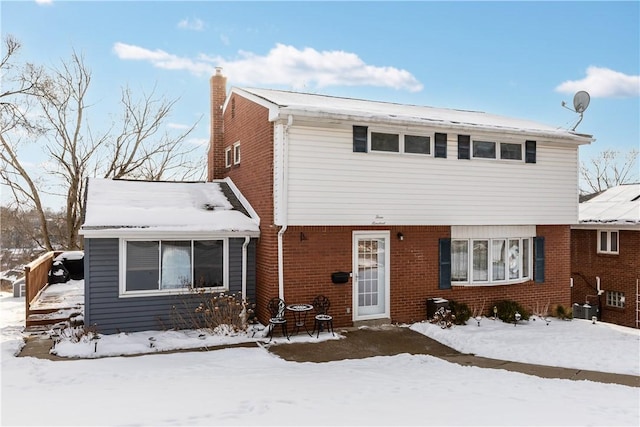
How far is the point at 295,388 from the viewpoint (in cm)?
651

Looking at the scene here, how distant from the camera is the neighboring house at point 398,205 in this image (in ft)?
33.2

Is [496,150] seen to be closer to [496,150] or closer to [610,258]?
[496,150]

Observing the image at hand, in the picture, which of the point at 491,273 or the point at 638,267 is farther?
the point at 638,267

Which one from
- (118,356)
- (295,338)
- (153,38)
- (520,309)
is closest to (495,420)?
(295,338)

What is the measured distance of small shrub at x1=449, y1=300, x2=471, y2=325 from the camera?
11.3 metres

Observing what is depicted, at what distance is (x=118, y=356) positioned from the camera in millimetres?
8297

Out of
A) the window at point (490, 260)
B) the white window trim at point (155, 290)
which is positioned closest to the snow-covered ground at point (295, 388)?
the white window trim at point (155, 290)

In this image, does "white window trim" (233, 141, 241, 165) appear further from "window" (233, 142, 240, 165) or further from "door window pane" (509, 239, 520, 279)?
"door window pane" (509, 239, 520, 279)

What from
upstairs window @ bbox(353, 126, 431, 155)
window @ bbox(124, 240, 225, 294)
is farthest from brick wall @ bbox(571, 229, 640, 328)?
window @ bbox(124, 240, 225, 294)

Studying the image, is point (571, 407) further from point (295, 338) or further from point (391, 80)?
point (391, 80)

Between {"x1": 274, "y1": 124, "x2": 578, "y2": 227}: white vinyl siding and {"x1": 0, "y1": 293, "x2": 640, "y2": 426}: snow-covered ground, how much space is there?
317 centimetres

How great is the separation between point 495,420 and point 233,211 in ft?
26.5

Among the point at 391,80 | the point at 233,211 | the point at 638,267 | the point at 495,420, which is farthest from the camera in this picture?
the point at 391,80

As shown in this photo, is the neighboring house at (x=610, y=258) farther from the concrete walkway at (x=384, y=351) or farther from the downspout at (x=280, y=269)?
the downspout at (x=280, y=269)
